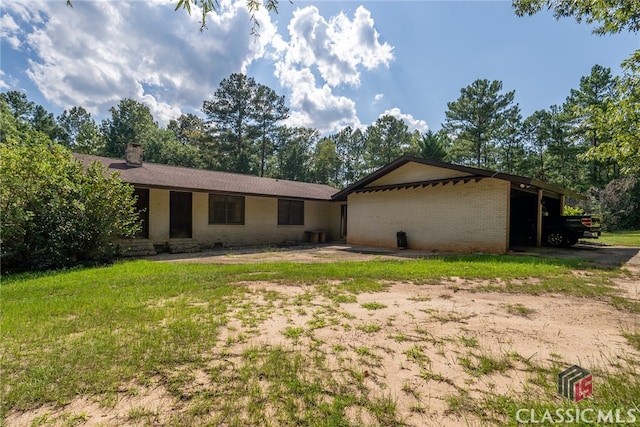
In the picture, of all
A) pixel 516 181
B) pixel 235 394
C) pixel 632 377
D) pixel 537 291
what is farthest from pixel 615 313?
pixel 516 181

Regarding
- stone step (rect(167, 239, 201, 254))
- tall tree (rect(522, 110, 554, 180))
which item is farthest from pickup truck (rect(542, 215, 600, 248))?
tall tree (rect(522, 110, 554, 180))

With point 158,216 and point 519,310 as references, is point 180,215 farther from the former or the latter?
point 519,310

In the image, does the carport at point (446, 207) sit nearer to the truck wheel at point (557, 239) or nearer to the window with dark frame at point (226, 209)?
the truck wheel at point (557, 239)

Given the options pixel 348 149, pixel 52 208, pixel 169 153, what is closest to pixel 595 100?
pixel 348 149

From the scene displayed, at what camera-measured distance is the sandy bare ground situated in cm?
197

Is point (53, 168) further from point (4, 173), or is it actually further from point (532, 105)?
point (532, 105)

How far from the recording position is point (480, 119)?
3350cm

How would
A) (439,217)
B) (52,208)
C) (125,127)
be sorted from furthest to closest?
(125,127), (439,217), (52,208)

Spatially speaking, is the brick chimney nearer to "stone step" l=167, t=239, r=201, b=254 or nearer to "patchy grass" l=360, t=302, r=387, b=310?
"stone step" l=167, t=239, r=201, b=254

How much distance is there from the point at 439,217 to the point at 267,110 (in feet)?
99.4

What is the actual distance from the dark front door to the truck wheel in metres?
15.2

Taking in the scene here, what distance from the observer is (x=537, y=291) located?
4.97 meters

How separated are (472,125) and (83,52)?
35.8m
